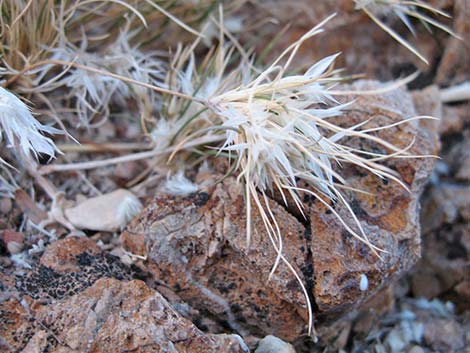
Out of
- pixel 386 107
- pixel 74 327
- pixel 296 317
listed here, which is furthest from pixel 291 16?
pixel 74 327

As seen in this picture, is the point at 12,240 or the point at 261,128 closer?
the point at 261,128

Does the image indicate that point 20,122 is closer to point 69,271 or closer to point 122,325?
point 69,271

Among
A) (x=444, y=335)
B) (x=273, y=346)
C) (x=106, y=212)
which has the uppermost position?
(x=106, y=212)

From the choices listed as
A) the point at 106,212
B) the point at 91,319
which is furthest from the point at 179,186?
the point at 91,319

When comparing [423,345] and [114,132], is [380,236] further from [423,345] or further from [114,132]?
[114,132]

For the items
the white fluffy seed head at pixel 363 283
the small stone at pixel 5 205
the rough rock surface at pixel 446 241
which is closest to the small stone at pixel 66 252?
the small stone at pixel 5 205

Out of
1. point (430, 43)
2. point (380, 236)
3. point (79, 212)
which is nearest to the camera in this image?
point (380, 236)

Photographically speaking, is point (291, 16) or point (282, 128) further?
point (291, 16)

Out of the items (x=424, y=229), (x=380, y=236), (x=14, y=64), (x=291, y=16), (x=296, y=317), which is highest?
(x=14, y=64)
